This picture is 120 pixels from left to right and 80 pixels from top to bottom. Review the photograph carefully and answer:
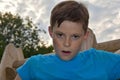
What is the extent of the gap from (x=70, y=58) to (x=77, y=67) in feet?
0.40

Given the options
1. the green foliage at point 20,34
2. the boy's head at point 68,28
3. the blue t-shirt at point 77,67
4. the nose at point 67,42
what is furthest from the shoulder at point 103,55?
the green foliage at point 20,34

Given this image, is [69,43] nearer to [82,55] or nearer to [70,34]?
[70,34]

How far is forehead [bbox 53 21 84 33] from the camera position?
6.93ft

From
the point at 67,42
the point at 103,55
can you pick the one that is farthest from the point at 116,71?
the point at 67,42

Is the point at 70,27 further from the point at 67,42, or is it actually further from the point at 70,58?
the point at 70,58

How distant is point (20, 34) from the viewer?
36156mm

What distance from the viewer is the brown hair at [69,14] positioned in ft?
7.11

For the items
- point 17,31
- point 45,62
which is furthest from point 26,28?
point 45,62

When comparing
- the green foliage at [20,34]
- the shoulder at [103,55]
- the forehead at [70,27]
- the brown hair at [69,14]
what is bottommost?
the green foliage at [20,34]

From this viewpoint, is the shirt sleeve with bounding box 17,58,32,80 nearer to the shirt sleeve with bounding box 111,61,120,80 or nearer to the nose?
the nose

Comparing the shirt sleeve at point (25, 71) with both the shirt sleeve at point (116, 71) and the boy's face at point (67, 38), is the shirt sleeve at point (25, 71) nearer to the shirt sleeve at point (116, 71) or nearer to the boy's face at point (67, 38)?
the boy's face at point (67, 38)

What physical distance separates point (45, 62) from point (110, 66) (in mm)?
392

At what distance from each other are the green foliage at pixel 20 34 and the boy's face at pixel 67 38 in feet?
105

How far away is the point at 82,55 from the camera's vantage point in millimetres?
2354
